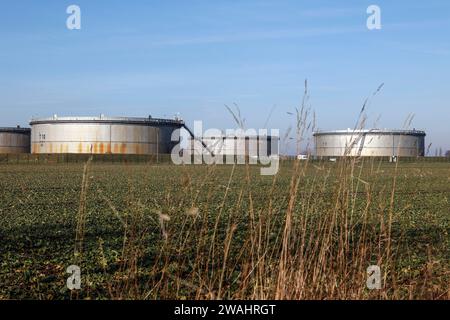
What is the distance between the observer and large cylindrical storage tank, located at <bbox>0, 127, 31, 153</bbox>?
243 feet

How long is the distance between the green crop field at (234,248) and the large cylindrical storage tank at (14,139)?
6568 cm

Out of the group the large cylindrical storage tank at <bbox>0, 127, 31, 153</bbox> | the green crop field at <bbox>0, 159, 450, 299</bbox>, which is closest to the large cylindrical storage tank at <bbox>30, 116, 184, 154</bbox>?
the large cylindrical storage tank at <bbox>0, 127, 31, 153</bbox>

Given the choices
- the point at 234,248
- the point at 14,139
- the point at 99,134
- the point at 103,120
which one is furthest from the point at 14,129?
the point at 234,248

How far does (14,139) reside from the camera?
74.9m

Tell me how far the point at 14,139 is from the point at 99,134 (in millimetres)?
17733

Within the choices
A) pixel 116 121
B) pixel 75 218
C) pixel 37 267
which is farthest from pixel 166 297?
pixel 116 121

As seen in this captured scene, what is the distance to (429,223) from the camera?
10078mm

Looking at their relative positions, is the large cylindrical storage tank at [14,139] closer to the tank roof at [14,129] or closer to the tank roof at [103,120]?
the tank roof at [14,129]

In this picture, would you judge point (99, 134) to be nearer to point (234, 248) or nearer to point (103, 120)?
Result: point (103, 120)

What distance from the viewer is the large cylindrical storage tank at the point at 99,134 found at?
6325cm

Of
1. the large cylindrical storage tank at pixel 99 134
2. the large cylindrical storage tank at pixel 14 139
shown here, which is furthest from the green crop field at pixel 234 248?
the large cylindrical storage tank at pixel 14 139
